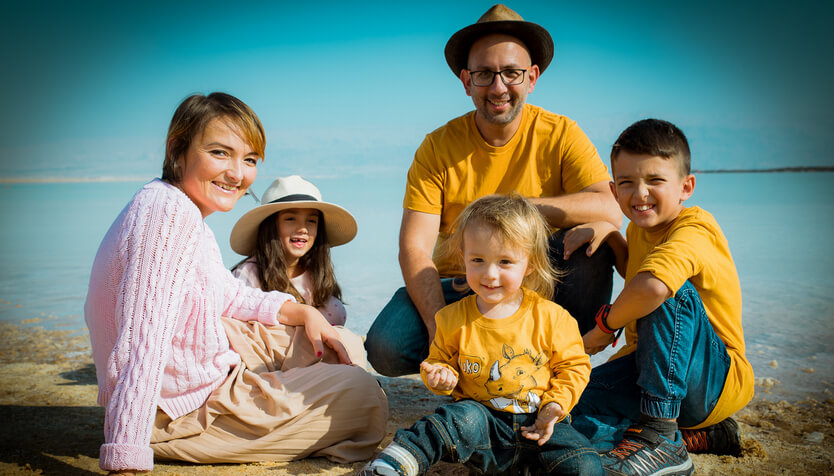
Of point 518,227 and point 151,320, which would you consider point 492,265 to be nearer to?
point 518,227

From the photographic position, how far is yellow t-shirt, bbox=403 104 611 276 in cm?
328

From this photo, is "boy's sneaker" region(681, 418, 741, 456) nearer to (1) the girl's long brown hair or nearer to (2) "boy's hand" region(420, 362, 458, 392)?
(2) "boy's hand" region(420, 362, 458, 392)

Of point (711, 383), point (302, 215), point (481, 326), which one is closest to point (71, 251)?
point (302, 215)

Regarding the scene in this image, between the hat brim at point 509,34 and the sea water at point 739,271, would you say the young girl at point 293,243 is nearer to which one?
the hat brim at point 509,34

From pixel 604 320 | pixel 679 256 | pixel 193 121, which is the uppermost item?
pixel 193 121

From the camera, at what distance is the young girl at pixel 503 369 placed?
209cm

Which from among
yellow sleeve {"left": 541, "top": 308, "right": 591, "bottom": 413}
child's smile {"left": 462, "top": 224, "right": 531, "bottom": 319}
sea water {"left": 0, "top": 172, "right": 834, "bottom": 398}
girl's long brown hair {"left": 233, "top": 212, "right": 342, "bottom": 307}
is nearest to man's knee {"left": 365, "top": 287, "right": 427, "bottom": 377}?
girl's long brown hair {"left": 233, "top": 212, "right": 342, "bottom": 307}

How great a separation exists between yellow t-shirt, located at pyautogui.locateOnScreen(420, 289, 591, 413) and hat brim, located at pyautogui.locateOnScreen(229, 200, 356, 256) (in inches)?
54.9

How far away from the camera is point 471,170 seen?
3324 mm

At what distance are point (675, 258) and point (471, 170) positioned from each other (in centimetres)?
134


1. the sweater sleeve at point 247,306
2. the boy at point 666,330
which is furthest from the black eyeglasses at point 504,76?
the sweater sleeve at point 247,306

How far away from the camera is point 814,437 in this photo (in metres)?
2.74

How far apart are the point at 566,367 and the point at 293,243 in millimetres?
1843

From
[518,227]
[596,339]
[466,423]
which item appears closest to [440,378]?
[466,423]
